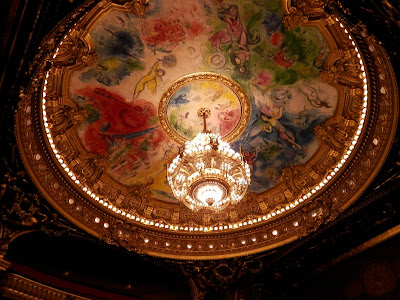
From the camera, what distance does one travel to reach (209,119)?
1077 centimetres

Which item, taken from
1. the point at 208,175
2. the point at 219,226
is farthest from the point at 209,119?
the point at 208,175

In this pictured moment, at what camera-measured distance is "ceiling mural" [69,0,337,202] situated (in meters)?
8.90

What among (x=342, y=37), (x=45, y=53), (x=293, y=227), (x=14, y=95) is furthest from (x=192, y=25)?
(x=293, y=227)

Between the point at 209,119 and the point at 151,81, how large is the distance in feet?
5.86

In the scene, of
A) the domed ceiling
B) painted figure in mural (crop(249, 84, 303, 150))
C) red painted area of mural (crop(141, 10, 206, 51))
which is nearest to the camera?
the domed ceiling

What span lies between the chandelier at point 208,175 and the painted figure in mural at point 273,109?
74.3 inches

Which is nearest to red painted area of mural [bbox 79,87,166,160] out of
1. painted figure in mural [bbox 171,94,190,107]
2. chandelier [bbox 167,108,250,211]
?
painted figure in mural [bbox 171,94,190,107]

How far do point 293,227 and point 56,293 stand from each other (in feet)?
17.9

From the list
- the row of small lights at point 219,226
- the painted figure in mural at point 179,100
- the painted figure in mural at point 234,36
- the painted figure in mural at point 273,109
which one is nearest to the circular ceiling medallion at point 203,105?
the painted figure in mural at point 179,100

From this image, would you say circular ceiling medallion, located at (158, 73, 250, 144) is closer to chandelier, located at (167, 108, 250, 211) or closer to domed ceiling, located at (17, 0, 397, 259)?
domed ceiling, located at (17, 0, 397, 259)

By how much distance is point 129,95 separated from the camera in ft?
33.1

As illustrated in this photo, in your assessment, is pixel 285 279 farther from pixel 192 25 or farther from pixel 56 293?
pixel 192 25

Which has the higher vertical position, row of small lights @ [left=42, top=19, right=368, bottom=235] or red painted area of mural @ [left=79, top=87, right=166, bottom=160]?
red painted area of mural @ [left=79, top=87, right=166, bottom=160]

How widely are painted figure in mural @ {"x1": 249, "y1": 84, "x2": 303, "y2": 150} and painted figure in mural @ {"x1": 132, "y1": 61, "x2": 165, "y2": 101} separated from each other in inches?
84.2
